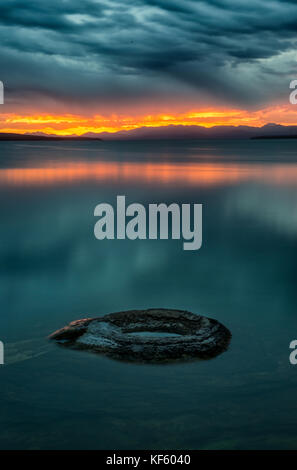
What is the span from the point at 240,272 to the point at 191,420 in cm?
782

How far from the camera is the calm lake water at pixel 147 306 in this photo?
5.91 meters

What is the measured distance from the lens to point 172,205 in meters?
27.4

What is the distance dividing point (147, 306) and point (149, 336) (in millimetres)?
2450

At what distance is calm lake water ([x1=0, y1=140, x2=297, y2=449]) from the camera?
5906 millimetres

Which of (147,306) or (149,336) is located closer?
(149,336)

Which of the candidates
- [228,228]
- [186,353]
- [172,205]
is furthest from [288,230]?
[186,353]

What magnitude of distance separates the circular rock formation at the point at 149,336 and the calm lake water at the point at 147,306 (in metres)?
0.24

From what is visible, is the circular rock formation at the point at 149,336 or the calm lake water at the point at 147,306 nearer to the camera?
the calm lake water at the point at 147,306

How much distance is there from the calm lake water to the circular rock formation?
0.24m

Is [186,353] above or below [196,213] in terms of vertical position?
below

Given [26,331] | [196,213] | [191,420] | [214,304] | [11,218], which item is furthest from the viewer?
[196,213]

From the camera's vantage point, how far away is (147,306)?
413 inches

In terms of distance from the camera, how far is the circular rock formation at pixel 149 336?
7.45 m
